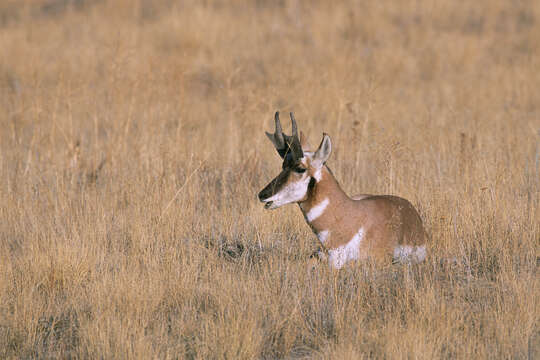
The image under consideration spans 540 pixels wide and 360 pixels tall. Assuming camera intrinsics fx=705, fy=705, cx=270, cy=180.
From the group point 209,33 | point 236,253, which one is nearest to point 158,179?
point 236,253

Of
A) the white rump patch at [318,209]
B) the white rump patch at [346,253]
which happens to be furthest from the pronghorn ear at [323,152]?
the white rump patch at [346,253]

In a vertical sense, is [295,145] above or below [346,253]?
above

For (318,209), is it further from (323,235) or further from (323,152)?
(323,152)

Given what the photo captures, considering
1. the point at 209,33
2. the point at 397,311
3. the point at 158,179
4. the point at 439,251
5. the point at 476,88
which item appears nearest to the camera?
the point at 397,311

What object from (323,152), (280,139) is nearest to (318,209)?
(323,152)

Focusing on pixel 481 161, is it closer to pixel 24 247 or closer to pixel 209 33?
pixel 24 247

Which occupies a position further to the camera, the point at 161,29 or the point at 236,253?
the point at 161,29

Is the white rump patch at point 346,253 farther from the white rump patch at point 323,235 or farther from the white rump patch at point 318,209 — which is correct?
the white rump patch at point 318,209

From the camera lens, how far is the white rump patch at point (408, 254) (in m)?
5.40

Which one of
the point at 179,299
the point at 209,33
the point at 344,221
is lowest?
the point at 179,299

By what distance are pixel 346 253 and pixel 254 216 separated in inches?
61.9

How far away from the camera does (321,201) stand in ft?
17.0

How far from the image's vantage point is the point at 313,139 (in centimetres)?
989

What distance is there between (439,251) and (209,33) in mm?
9517
